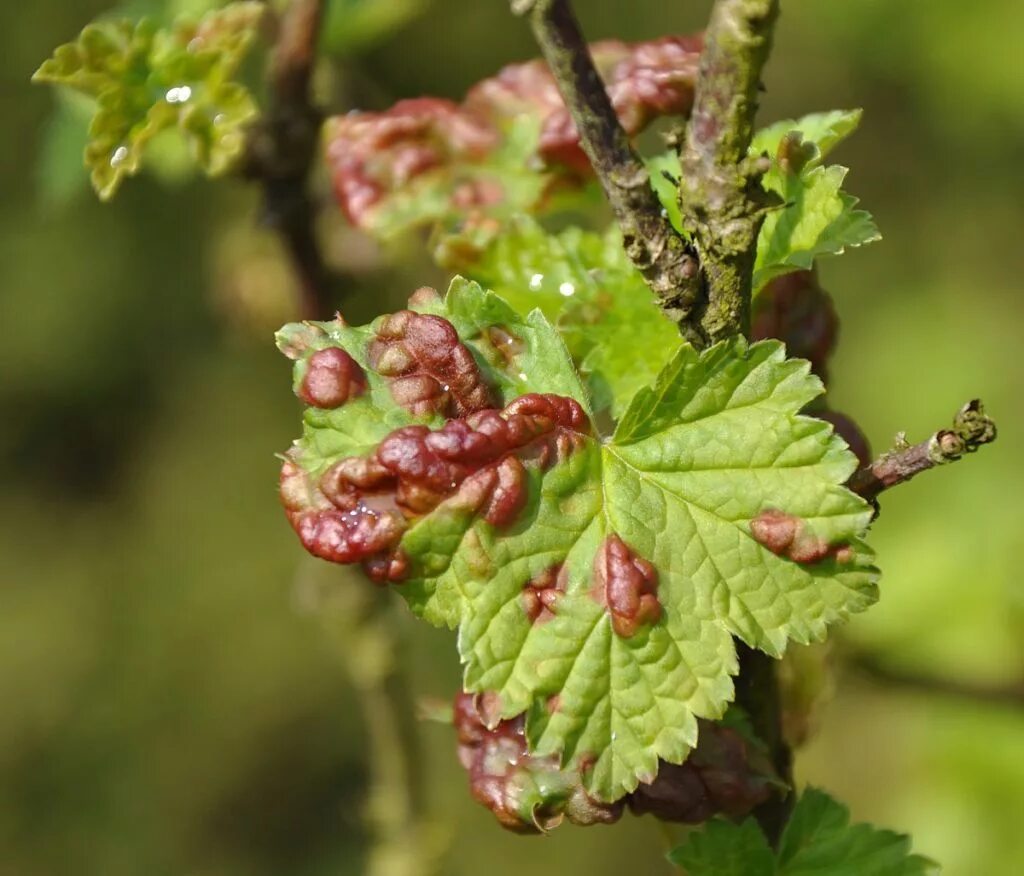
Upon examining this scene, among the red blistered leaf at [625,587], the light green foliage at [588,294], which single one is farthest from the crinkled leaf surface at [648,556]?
the light green foliage at [588,294]

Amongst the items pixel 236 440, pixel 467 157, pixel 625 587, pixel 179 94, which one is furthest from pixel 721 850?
pixel 236 440

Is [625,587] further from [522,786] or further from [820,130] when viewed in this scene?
[820,130]

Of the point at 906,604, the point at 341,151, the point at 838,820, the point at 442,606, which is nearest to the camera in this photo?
the point at 442,606

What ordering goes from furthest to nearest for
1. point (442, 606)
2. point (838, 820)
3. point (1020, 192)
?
point (1020, 192), point (838, 820), point (442, 606)

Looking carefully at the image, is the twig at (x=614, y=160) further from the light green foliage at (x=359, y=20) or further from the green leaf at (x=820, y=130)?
the light green foliage at (x=359, y=20)

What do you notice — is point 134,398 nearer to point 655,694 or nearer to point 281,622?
point 281,622

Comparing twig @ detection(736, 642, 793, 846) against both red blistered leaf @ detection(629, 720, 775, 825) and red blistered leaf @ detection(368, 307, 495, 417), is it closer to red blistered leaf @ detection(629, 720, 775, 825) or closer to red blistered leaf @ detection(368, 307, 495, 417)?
red blistered leaf @ detection(629, 720, 775, 825)

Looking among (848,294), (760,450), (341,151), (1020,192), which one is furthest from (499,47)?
(760,450)
